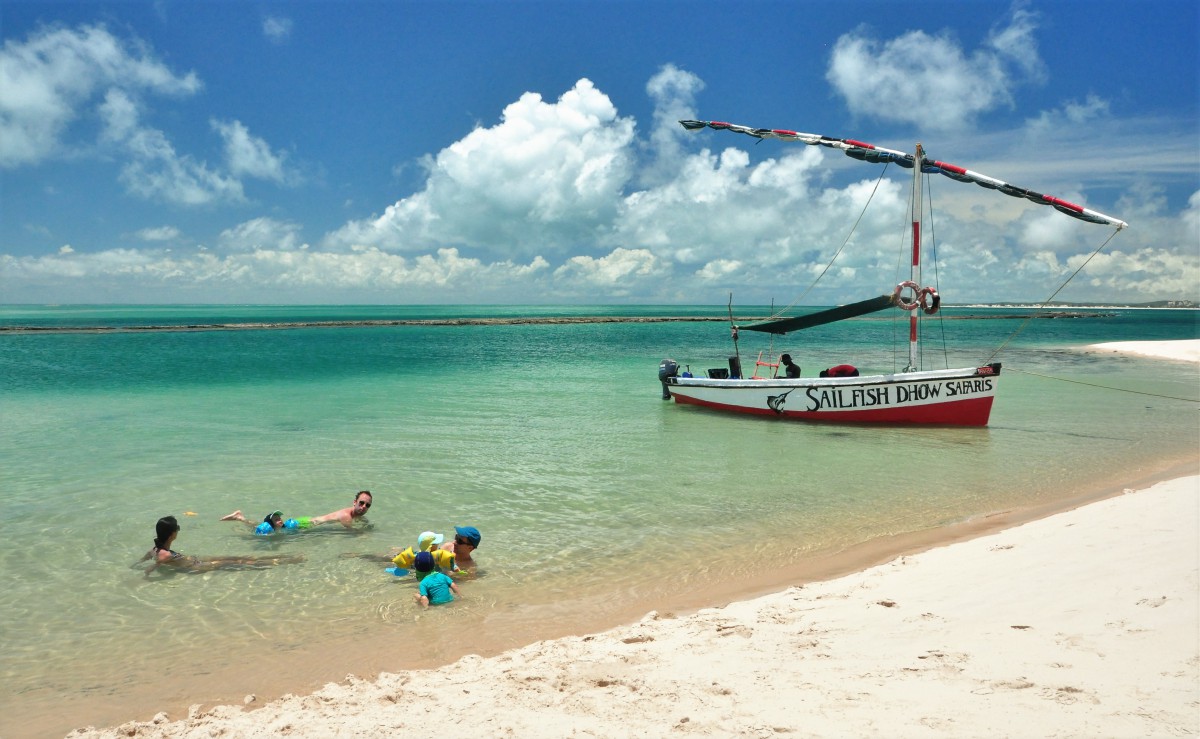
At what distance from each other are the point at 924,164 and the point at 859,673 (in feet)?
56.3

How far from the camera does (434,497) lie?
1220cm

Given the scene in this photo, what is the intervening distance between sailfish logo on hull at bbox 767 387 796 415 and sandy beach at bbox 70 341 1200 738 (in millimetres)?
13001

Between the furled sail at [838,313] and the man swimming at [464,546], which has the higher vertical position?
the furled sail at [838,313]

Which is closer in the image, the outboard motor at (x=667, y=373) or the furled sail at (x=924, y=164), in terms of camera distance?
the furled sail at (x=924, y=164)

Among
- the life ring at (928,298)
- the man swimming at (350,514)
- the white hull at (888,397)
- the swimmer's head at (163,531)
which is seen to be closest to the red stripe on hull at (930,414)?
the white hull at (888,397)

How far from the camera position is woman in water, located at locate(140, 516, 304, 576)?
8.84m

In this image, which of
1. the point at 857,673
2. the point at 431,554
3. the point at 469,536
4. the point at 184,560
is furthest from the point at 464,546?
the point at 857,673

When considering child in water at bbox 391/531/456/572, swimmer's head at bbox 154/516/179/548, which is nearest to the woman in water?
swimmer's head at bbox 154/516/179/548

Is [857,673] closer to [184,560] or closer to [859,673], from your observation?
[859,673]

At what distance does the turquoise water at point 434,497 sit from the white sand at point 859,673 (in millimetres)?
1366

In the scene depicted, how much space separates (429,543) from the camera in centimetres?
863

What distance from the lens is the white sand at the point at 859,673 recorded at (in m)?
4.09

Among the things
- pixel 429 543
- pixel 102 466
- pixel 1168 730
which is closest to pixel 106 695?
pixel 429 543

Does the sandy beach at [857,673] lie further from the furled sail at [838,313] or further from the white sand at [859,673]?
the furled sail at [838,313]
